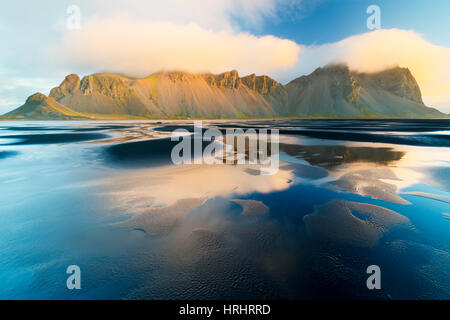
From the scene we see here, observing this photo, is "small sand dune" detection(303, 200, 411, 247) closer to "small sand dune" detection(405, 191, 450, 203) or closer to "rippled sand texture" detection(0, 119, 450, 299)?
"rippled sand texture" detection(0, 119, 450, 299)

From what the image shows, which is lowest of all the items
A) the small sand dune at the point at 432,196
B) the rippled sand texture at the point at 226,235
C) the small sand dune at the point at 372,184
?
the rippled sand texture at the point at 226,235

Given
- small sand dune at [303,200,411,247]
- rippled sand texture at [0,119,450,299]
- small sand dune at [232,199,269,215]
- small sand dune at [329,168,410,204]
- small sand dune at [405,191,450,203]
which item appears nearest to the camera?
rippled sand texture at [0,119,450,299]

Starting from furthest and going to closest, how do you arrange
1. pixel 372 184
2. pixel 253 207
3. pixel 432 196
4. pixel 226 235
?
pixel 372 184 → pixel 432 196 → pixel 253 207 → pixel 226 235

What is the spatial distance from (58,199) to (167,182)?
5.60m

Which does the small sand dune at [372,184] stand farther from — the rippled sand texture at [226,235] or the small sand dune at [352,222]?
the small sand dune at [352,222]

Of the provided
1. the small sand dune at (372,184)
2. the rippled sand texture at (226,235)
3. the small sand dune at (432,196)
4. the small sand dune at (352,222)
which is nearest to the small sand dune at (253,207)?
the rippled sand texture at (226,235)

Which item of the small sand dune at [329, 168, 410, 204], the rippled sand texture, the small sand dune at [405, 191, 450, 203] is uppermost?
the small sand dune at [329, 168, 410, 204]

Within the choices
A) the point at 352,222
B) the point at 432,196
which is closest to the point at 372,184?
the point at 432,196

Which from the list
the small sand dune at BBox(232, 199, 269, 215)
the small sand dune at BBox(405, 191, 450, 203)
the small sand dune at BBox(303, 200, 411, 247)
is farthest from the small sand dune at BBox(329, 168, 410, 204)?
the small sand dune at BBox(232, 199, 269, 215)

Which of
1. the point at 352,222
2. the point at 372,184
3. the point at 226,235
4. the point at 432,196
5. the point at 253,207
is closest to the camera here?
the point at 226,235

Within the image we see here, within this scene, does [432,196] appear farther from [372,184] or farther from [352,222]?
[352,222]
